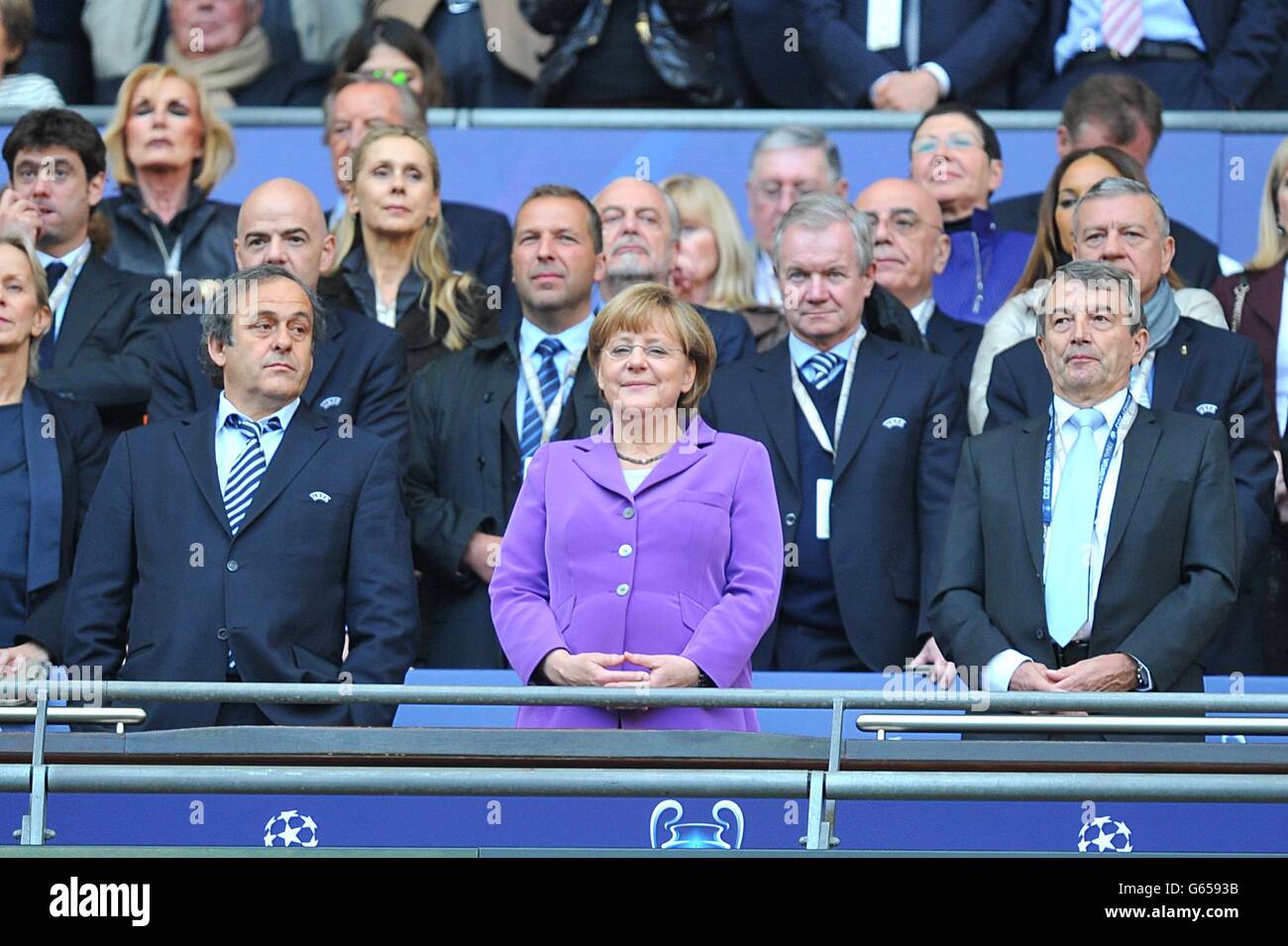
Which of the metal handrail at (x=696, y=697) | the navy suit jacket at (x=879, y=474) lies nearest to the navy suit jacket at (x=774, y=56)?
the navy suit jacket at (x=879, y=474)

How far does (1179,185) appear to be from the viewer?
11.2 m

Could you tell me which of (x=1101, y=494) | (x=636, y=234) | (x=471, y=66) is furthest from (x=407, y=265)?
(x=1101, y=494)

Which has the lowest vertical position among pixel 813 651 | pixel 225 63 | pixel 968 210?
pixel 813 651

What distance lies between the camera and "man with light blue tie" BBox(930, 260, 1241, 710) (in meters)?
6.84

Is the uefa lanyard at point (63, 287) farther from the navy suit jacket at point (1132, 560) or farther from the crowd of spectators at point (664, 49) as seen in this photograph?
the navy suit jacket at point (1132, 560)

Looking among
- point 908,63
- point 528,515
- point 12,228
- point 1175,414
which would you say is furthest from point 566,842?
point 908,63

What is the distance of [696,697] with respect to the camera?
235 inches

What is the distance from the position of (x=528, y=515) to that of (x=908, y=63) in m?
4.91

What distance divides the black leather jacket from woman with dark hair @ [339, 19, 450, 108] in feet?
1.59

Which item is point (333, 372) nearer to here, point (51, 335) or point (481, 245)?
point (51, 335)

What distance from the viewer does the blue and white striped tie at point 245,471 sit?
23.4 ft

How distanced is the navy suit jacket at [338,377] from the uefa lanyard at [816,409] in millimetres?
1297

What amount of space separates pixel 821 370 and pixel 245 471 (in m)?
2.01

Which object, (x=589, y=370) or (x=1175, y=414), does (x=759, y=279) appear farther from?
(x=1175, y=414)
